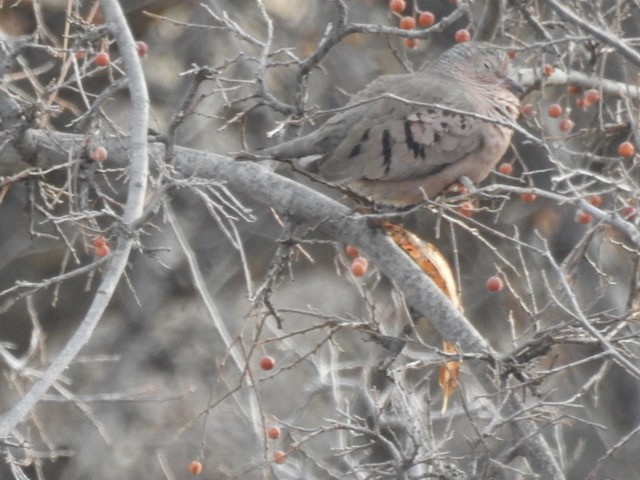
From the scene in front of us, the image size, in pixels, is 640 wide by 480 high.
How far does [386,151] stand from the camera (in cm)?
531

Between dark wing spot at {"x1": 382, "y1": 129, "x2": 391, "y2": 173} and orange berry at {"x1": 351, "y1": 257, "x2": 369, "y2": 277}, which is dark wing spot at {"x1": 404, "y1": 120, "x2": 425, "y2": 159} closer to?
dark wing spot at {"x1": 382, "y1": 129, "x2": 391, "y2": 173}

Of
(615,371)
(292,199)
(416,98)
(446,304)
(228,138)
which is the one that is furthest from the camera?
(228,138)

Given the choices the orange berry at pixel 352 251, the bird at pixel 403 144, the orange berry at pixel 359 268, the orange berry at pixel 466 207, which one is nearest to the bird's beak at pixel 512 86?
the bird at pixel 403 144

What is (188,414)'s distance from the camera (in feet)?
28.7

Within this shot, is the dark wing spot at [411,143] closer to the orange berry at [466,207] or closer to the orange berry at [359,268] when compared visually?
the orange berry at [466,207]

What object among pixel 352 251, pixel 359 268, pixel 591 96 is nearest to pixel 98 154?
pixel 359 268

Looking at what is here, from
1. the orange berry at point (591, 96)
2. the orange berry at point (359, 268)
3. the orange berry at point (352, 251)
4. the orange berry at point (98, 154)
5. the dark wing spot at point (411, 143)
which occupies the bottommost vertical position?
the orange berry at point (352, 251)

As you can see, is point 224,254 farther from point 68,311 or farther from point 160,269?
point 68,311

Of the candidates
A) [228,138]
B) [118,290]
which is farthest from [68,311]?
[228,138]

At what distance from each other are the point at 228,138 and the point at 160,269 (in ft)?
3.25

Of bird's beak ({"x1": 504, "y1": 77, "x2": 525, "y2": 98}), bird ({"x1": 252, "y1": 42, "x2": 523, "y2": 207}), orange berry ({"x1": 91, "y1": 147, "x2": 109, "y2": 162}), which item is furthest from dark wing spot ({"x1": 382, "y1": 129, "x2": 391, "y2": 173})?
orange berry ({"x1": 91, "y1": 147, "x2": 109, "y2": 162})

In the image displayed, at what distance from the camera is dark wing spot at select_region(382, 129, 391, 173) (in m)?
5.31

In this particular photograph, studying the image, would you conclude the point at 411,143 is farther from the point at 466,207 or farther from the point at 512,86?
the point at 512,86

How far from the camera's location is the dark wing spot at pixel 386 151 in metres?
5.31
